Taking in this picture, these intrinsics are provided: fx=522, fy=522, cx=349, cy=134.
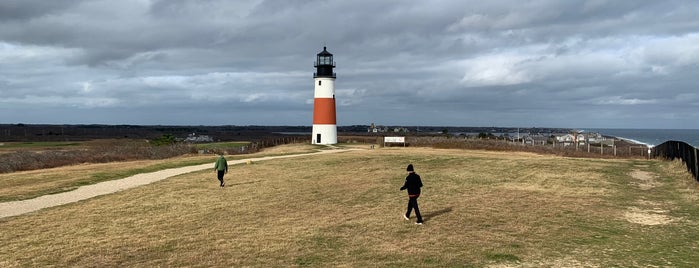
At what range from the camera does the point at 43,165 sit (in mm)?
39312

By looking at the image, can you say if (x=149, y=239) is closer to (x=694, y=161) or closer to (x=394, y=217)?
(x=394, y=217)

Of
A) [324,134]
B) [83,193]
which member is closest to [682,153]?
[83,193]

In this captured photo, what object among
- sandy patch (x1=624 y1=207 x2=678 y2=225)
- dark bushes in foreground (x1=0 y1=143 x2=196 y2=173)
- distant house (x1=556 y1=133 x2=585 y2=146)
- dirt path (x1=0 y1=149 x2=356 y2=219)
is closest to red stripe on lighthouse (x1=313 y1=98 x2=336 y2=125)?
dark bushes in foreground (x1=0 y1=143 x2=196 y2=173)

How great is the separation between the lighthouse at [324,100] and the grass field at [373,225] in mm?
30290

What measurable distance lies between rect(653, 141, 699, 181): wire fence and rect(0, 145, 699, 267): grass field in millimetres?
879

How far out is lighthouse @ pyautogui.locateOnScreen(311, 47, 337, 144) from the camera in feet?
180

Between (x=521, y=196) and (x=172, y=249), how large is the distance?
12645 millimetres

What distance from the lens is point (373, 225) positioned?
14492 millimetres

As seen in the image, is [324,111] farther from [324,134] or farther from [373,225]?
[373,225]

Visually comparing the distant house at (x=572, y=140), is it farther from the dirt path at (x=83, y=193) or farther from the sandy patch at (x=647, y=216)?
the dirt path at (x=83, y=193)

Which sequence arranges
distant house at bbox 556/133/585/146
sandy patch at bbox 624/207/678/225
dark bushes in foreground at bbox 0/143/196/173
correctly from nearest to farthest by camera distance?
sandy patch at bbox 624/207/678/225, dark bushes in foreground at bbox 0/143/196/173, distant house at bbox 556/133/585/146

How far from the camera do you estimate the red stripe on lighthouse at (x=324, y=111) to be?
55.4 metres

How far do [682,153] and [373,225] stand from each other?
77.0 ft

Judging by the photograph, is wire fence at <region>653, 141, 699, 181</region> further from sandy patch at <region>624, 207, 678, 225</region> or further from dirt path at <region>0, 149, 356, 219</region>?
dirt path at <region>0, 149, 356, 219</region>
